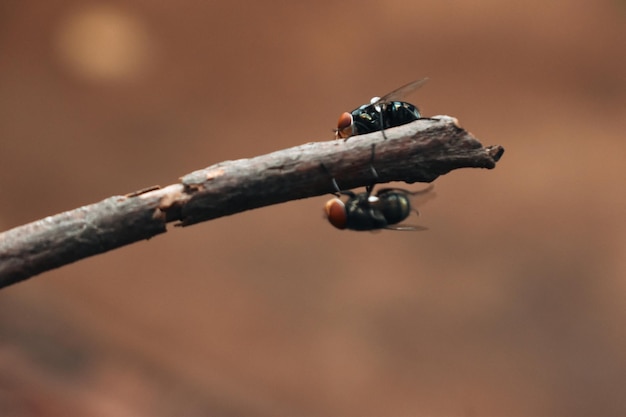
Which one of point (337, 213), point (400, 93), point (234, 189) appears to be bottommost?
point (337, 213)

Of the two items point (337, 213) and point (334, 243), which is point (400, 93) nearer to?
point (337, 213)

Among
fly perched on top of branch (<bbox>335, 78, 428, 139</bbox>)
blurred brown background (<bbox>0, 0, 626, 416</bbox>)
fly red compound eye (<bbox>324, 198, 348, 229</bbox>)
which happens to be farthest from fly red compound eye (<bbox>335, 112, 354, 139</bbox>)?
blurred brown background (<bbox>0, 0, 626, 416</bbox>)

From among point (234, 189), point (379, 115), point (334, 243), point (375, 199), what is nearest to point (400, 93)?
point (379, 115)

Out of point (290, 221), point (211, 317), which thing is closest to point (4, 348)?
point (211, 317)

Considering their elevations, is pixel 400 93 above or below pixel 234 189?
above

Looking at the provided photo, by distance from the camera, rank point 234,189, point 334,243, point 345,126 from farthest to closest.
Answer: point 334,243, point 345,126, point 234,189

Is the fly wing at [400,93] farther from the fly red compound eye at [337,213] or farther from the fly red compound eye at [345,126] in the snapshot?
the fly red compound eye at [337,213]

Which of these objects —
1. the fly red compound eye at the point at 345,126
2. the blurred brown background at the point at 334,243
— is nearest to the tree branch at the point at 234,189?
the fly red compound eye at the point at 345,126

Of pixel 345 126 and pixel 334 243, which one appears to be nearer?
pixel 345 126
